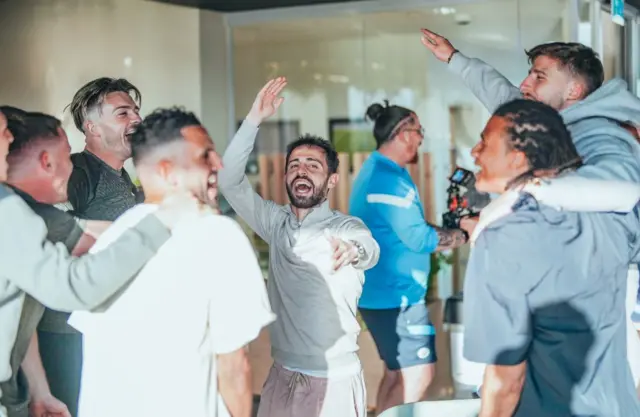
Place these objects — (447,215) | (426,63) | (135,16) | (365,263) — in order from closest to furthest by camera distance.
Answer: (365,263), (447,215), (135,16), (426,63)

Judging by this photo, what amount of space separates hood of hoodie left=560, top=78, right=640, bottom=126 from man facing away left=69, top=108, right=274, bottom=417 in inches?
49.2

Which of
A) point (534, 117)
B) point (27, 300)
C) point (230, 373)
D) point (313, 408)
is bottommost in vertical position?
point (313, 408)

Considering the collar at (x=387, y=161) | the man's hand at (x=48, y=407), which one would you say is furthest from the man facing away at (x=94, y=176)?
the collar at (x=387, y=161)

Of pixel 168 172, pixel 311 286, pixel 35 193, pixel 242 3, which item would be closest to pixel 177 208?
pixel 168 172

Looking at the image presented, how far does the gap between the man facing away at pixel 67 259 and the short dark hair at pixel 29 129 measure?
0.21 meters

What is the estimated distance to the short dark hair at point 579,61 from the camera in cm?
312

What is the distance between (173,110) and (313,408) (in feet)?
4.89

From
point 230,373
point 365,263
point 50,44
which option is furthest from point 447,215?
point 230,373

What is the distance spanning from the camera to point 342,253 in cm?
312

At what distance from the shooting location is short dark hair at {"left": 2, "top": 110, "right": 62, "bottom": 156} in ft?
8.18

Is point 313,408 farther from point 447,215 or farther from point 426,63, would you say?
point 426,63

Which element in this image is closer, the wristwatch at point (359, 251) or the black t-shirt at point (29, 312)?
the black t-shirt at point (29, 312)

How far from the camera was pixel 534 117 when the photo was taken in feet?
8.23

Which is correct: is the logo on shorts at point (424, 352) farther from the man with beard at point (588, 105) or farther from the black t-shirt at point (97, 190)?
the black t-shirt at point (97, 190)
